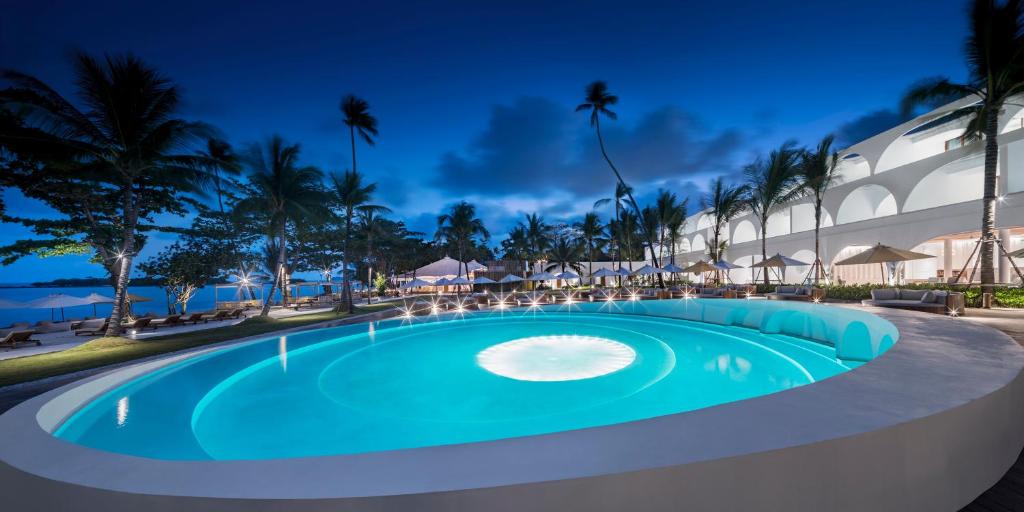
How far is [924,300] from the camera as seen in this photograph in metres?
9.96

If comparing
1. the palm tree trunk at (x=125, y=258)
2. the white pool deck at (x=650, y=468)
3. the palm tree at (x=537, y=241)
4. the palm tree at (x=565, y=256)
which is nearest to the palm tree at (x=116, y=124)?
the palm tree trunk at (x=125, y=258)

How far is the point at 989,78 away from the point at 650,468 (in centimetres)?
1664

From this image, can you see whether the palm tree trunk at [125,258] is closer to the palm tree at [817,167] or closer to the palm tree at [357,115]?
the palm tree at [357,115]

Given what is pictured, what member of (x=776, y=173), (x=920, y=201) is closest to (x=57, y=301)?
(x=776, y=173)

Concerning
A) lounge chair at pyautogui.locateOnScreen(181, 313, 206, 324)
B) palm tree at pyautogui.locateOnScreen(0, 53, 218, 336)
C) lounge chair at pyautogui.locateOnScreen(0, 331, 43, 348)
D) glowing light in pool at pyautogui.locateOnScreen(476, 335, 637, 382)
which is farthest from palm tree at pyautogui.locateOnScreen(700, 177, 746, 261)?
lounge chair at pyautogui.locateOnScreen(0, 331, 43, 348)

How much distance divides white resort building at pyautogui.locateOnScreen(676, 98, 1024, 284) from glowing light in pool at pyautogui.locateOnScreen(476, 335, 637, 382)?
1441cm

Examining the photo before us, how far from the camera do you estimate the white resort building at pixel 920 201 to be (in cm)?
1367

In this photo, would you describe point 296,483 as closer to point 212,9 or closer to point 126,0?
point 126,0

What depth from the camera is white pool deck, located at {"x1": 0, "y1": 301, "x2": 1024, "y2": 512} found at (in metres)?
1.29

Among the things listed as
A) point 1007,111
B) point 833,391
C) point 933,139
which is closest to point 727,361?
point 833,391

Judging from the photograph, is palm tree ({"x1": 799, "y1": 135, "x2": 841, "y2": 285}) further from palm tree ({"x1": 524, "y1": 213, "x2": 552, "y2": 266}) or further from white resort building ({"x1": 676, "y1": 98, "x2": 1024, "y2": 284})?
palm tree ({"x1": 524, "y1": 213, "x2": 552, "y2": 266})

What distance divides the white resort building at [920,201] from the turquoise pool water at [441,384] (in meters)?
11.3

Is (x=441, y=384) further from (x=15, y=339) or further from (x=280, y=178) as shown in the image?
(x=280, y=178)

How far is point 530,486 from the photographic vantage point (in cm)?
126
